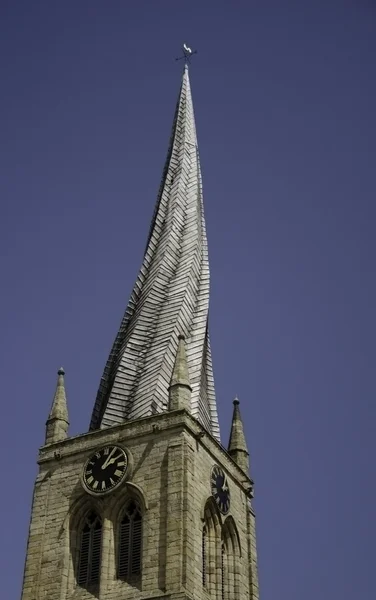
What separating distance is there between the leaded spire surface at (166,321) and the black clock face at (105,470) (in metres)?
2.36

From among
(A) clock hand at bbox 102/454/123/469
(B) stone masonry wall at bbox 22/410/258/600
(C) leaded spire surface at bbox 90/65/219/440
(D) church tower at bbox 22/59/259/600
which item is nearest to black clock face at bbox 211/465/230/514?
(D) church tower at bbox 22/59/259/600

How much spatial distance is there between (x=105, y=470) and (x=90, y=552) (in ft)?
9.80

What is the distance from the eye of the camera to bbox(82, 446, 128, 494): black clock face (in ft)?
140

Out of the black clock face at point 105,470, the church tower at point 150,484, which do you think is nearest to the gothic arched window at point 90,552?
the church tower at point 150,484

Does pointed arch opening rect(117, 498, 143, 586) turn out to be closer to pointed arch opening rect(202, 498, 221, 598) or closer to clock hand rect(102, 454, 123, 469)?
clock hand rect(102, 454, 123, 469)

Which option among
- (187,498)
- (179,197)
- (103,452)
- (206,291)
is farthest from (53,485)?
(179,197)

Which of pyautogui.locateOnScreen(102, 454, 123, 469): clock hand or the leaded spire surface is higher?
the leaded spire surface

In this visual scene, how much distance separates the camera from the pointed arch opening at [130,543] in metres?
40.4

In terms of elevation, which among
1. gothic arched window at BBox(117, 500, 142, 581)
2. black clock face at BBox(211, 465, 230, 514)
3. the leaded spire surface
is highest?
the leaded spire surface

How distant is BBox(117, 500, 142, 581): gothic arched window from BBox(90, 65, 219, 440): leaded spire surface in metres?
4.55

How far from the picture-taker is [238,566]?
43.3 m

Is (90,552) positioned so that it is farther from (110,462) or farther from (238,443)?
(238,443)

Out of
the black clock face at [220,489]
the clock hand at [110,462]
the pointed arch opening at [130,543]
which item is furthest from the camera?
the black clock face at [220,489]

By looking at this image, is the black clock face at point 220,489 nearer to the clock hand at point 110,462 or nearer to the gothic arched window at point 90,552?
the clock hand at point 110,462
